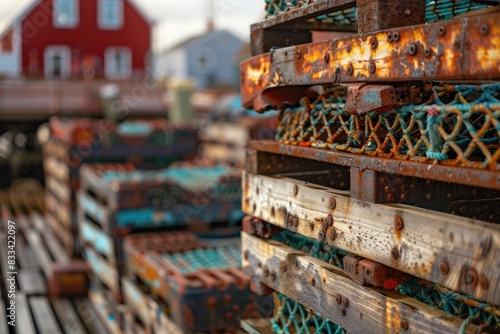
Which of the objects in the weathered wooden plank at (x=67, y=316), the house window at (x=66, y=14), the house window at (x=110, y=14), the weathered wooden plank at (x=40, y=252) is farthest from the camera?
the house window at (x=110, y=14)

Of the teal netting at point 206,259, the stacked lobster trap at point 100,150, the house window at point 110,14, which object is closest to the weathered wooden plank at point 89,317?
the teal netting at point 206,259

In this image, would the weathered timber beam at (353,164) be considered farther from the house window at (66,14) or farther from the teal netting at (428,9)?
the house window at (66,14)

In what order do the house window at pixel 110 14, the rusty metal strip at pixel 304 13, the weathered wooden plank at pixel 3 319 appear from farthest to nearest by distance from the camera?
the house window at pixel 110 14, the weathered wooden plank at pixel 3 319, the rusty metal strip at pixel 304 13

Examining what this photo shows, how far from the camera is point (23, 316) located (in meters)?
6.44

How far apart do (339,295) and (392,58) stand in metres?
0.94

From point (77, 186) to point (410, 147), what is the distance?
6.77 meters

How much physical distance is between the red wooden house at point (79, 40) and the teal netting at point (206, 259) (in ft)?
85.2

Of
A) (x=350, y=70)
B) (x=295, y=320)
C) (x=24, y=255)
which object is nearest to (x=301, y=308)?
(x=295, y=320)

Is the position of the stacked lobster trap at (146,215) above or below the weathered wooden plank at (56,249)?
above

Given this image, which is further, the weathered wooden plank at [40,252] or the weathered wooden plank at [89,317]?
the weathered wooden plank at [40,252]

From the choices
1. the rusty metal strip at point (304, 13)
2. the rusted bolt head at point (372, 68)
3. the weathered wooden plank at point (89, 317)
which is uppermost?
the rusty metal strip at point (304, 13)

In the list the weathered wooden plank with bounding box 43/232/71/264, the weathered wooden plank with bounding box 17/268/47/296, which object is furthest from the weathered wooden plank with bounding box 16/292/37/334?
the weathered wooden plank with bounding box 43/232/71/264

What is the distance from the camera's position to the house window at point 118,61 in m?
34.6

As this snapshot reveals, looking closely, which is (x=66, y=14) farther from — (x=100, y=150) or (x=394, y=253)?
(x=394, y=253)
